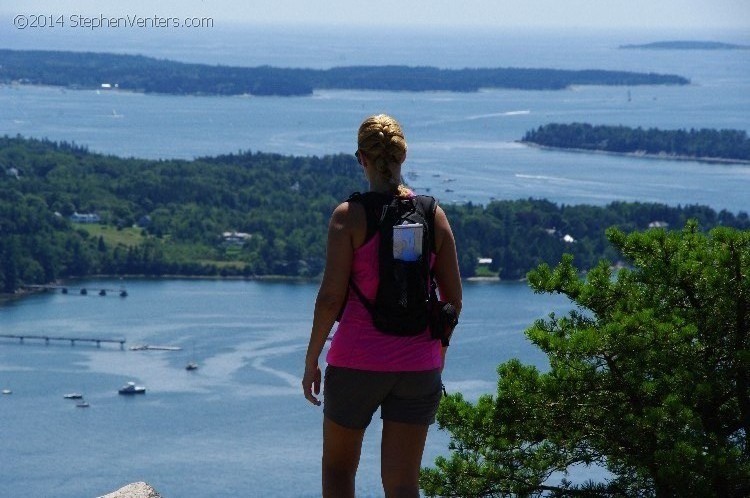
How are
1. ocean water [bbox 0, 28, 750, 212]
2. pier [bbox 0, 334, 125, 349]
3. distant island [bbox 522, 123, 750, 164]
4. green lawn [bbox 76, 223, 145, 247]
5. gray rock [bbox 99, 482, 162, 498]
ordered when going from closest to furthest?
1. gray rock [bbox 99, 482, 162, 498]
2. pier [bbox 0, 334, 125, 349]
3. green lawn [bbox 76, 223, 145, 247]
4. ocean water [bbox 0, 28, 750, 212]
5. distant island [bbox 522, 123, 750, 164]

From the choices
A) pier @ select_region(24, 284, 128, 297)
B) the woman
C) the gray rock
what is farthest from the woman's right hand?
pier @ select_region(24, 284, 128, 297)

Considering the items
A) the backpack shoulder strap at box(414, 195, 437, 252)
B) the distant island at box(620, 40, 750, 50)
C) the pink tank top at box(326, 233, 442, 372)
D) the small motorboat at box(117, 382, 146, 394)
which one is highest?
the distant island at box(620, 40, 750, 50)

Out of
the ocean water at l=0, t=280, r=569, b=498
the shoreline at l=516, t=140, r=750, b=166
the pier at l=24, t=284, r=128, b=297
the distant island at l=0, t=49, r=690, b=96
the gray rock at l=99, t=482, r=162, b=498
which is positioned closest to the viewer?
the gray rock at l=99, t=482, r=162, b=498

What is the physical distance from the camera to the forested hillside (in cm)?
4606

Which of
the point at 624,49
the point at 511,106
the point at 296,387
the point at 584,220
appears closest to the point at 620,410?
the point at 296,387

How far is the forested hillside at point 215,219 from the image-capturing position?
46.1 m

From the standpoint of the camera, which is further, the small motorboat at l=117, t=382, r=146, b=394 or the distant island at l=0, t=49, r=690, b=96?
the distant island at l=0, t=49, r=690, b=96

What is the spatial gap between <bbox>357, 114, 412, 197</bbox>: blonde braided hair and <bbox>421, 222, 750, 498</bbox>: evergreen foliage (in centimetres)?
220

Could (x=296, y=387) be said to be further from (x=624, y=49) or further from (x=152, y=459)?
(x=624, y=49)

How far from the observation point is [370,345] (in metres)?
3.16

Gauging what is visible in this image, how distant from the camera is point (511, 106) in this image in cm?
9469

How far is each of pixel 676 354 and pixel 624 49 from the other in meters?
160

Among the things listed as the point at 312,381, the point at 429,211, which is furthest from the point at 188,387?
the point at 429,211

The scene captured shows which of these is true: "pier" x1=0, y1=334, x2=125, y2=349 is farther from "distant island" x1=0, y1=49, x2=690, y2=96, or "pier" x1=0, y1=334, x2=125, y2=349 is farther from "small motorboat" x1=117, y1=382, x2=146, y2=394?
"distant island" x1=0, y1=49, x2=690, y2=96
